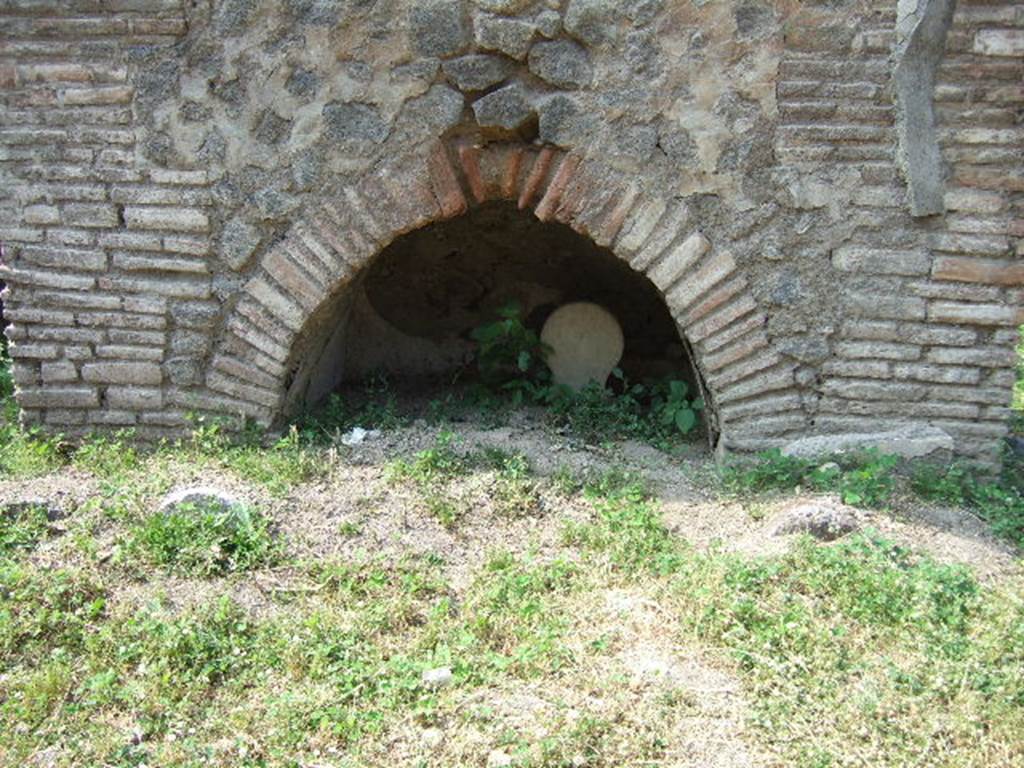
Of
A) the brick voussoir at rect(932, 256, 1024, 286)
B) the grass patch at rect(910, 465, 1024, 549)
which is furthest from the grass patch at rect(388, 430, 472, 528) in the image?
the brick voussoir at rect(932, 256, 1024, 286)

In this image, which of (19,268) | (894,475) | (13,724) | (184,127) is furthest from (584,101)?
(13,724)

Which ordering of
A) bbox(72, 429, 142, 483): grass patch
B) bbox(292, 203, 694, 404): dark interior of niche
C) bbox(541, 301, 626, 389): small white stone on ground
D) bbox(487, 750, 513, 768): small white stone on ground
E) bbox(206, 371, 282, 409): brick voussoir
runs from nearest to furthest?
bbox(487, 750, 513, 768): small white stone on ground < bbox(72, 429, 142, 483): grass patch < bbox(206, 371, 282, 409): brick voussoir < bbox(541, 301, 626, 389): small white stone on ground < bbox(292, 203, 694, 404): dark interior of niche

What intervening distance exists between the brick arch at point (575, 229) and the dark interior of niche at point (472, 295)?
1.34 meters

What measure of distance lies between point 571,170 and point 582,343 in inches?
55.9

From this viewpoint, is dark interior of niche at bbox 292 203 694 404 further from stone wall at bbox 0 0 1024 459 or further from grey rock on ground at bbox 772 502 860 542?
grey rock on ground at bbox 772 502 860 542

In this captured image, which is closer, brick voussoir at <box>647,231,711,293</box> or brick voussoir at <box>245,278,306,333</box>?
brick voussoir at <box>647,231,711,293</box>

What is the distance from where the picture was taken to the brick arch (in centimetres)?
385

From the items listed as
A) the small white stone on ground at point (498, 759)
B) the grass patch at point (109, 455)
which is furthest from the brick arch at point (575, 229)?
the small white stone on ground at point (498, 759)

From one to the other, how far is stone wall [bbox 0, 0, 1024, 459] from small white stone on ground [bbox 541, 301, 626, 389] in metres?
1.17

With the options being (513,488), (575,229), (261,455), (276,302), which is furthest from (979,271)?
(261,455)

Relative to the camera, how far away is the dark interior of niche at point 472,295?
17.8 feet

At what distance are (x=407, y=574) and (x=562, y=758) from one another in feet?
3.09

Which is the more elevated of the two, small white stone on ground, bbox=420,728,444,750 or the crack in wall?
the crack in wall

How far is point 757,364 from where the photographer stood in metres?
3.91
